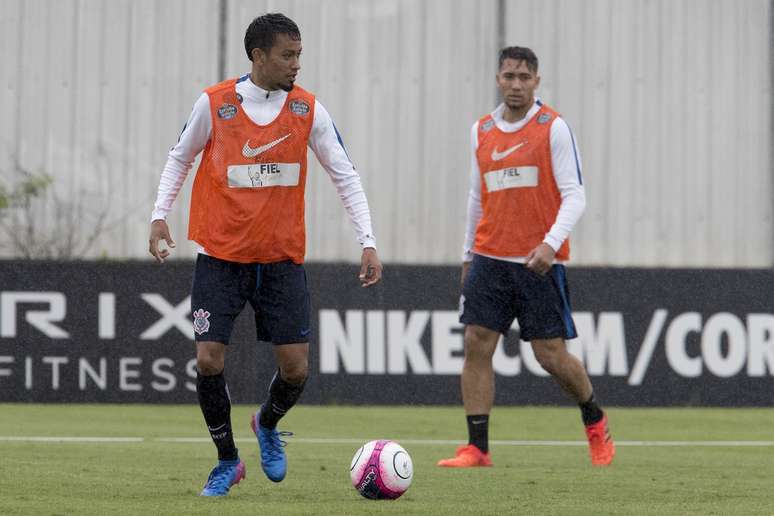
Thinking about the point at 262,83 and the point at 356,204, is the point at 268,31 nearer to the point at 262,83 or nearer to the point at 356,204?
the point at 262,83

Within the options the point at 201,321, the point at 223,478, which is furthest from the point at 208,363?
the point at 223,478

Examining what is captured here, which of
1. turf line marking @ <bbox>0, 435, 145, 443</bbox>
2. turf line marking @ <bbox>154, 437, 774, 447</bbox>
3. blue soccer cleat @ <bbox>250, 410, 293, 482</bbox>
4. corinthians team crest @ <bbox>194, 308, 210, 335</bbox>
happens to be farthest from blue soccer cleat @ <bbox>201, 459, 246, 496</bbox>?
turf line marking @ <bbox>154, 437, 774, 447</bbox>

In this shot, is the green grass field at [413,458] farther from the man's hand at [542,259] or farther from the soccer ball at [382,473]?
the man's hand at [542,259]

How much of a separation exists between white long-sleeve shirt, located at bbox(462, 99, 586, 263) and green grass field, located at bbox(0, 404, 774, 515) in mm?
1279

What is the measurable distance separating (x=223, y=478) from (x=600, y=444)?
9.15 ft

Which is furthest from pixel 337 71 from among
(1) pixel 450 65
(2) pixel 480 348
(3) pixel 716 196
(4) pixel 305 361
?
(4) pixel 305 361

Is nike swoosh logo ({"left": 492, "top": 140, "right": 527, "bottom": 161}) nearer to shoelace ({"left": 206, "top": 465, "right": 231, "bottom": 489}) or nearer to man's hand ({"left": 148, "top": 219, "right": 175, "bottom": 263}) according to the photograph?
man's hand ({"left": 148, "top": 219, "right": 175, "bottom": 263})

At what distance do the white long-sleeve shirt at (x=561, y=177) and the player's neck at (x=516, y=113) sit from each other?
2cm

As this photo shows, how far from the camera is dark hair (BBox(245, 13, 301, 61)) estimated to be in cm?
707

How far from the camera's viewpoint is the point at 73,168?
1695cm

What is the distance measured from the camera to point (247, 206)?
7.09 metres

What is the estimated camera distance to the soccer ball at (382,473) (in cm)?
680

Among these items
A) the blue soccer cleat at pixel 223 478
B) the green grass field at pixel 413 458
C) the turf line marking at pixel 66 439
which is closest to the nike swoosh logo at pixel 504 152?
the green grass field at pixel 413 458

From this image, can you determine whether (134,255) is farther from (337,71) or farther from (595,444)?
(595,444)
